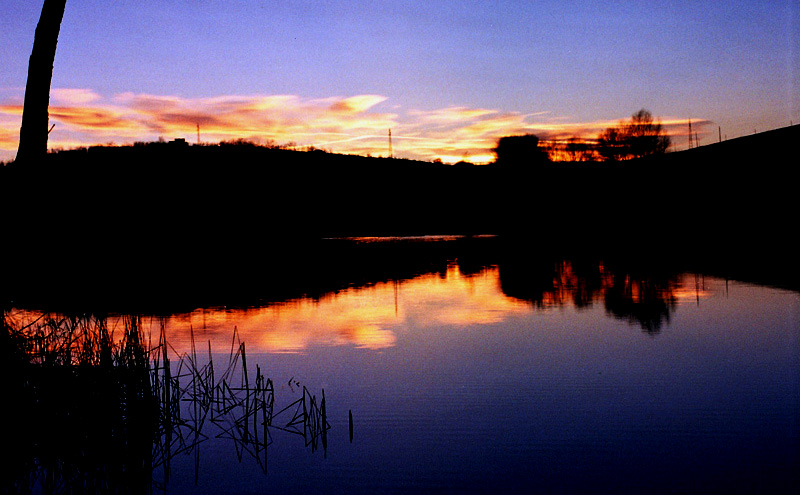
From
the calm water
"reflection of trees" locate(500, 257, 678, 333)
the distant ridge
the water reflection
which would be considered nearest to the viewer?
the calm water

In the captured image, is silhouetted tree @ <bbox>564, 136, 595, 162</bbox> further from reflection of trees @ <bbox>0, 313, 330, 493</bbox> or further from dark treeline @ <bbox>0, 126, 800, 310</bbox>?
reflection of trees @ <bbox>0, 313, 330, 493</bbox>

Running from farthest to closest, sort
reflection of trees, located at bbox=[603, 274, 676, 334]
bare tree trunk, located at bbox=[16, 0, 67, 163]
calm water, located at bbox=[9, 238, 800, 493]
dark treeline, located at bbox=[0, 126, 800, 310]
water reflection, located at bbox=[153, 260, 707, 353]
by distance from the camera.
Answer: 1. dark treeline, located at bbox=[0, 126, 800, 310]
2. reflection of trees, located at bbox=[603, 274, 676, 334]
3. water reflection, located at bbox=[153, 260, 707, 353]
4. bare tree trunk, located at bbox=[16, 0, 67, 163]
5. calm water, located at bbox=[9, 238, 800, 493]

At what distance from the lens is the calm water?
7461mm

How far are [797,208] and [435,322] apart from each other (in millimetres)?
38620

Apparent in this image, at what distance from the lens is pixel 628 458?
781 cm

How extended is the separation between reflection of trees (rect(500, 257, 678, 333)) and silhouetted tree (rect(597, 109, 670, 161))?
185ft

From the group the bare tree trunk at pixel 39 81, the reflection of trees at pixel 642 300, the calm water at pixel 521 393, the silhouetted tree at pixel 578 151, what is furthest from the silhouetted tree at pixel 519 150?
the bare tree trunk at pixel 39 81

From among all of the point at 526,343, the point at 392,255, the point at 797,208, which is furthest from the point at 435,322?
the point at 797,208

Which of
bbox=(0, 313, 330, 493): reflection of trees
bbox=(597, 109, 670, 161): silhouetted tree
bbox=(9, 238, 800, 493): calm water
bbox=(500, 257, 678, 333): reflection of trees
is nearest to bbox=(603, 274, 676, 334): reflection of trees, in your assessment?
bbox=(500, 257, 678, 333): reflection of trees

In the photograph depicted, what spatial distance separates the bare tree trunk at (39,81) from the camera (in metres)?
9.80

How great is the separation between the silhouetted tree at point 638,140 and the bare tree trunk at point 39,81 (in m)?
80.5

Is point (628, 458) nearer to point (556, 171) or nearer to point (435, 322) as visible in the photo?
point (435, 322)

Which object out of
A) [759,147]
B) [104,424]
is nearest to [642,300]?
[104,424]

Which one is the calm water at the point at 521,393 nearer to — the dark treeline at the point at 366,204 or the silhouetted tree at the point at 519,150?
the dark treeline at the point at 366,204
